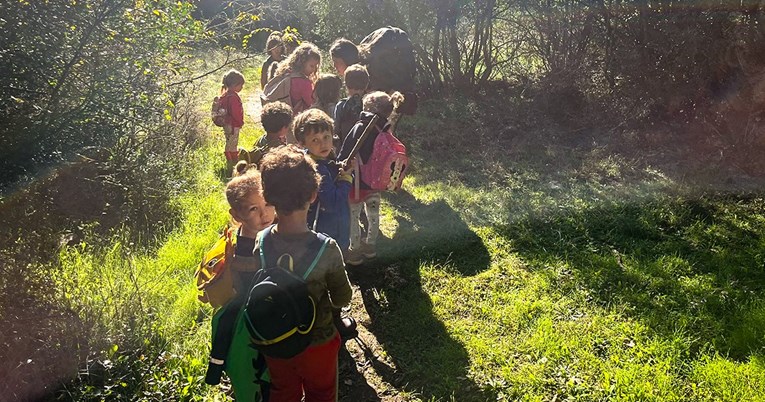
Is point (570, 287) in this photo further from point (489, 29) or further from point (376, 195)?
point (489, 29)

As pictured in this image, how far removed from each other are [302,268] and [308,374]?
554 mm

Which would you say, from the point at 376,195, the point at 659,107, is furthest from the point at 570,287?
the point at 659,107

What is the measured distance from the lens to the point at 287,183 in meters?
2.61

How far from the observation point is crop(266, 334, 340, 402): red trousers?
2.68 meters

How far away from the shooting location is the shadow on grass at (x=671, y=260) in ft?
13.2

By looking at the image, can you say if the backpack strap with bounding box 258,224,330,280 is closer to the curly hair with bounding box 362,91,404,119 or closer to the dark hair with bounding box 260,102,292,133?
the dark hair with bounding box 260,102,292,133

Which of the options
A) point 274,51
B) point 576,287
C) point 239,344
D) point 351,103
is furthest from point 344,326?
point 274,51

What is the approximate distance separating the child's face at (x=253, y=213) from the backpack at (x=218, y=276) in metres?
0.12

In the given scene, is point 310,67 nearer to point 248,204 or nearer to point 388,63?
point 388,63

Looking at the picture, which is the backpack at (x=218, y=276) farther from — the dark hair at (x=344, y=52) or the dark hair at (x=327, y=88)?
the dark hair at (x=344, y=52)

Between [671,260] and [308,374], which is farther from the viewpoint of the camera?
[671,260]

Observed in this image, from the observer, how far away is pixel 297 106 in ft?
19.2

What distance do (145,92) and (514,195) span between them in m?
4.29

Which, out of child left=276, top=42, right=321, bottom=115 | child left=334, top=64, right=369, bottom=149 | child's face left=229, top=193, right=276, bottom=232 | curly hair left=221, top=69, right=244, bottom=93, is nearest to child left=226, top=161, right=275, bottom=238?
child's face left=229, top=193, right=276, bottom=232
